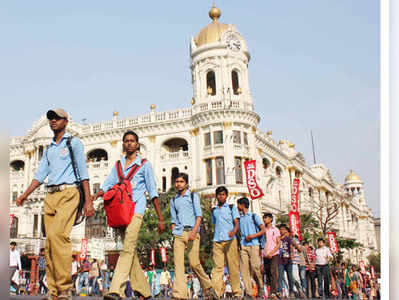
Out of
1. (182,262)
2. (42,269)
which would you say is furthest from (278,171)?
(182,262)

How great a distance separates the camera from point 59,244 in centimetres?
503

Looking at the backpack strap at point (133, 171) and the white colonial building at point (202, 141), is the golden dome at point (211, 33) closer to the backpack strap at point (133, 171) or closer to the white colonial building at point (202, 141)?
the white colonial building at point (202, 141)

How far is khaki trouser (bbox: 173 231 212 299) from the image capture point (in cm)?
686

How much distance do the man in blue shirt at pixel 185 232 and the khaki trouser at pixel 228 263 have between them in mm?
522

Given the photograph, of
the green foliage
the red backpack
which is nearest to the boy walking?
the red backpack

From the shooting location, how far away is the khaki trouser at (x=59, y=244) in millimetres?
5020

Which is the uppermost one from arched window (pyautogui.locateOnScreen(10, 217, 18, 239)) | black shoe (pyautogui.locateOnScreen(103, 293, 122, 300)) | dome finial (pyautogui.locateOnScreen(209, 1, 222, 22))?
dome finial (pyautogui.locateOnScreen(209, 1, 222, 22))

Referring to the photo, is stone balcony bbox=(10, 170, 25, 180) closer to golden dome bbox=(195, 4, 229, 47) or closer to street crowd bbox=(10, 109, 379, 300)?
golden dome bbox=(195, 4, 229, 47)

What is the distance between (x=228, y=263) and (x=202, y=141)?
82.1ft

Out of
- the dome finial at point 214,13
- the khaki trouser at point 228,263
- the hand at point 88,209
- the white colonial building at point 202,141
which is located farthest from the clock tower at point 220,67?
the hand at point 88,209

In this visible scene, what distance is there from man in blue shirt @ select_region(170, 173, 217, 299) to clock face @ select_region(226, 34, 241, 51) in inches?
1115
